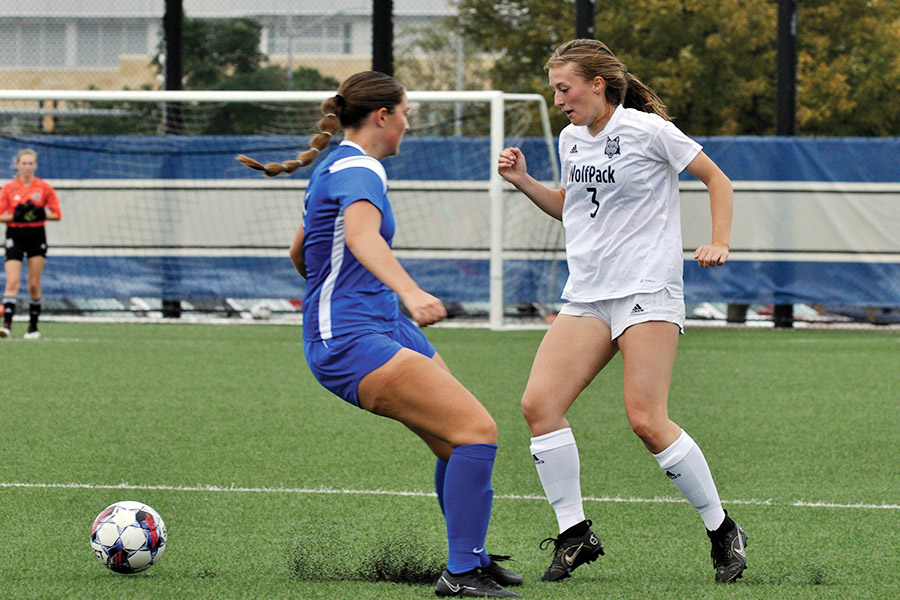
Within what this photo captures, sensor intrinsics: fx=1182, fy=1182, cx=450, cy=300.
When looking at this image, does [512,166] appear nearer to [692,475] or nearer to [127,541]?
[692,475]

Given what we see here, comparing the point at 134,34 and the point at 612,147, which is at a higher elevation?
the point at 134,34

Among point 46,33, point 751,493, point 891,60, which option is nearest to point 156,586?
point 751,493

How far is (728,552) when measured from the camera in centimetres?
438

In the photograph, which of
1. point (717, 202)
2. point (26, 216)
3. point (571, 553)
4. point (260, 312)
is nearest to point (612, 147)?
point (717, 202)

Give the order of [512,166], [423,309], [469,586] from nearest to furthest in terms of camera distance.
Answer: [423,309]
[469,586]
[512,166]

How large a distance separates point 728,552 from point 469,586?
1.04 metres

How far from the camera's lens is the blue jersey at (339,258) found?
12.7ft

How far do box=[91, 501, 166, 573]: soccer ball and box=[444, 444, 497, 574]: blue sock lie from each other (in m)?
1.18

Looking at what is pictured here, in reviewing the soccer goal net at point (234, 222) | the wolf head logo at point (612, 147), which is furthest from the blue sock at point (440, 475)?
the soccer goal net at point (234, 222)

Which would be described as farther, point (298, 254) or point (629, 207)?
point (629, 207)

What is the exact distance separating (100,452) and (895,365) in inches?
304

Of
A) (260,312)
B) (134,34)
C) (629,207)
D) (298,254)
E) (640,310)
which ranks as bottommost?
(260,312)

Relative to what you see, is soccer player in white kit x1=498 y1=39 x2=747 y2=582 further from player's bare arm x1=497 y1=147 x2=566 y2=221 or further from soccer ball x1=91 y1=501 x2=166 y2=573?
soccer ball x1=91 y1=501 x2=166 y2=573

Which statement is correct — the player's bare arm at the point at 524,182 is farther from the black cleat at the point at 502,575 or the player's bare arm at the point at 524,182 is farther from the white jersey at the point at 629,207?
the black cleat at the point at 502,575
